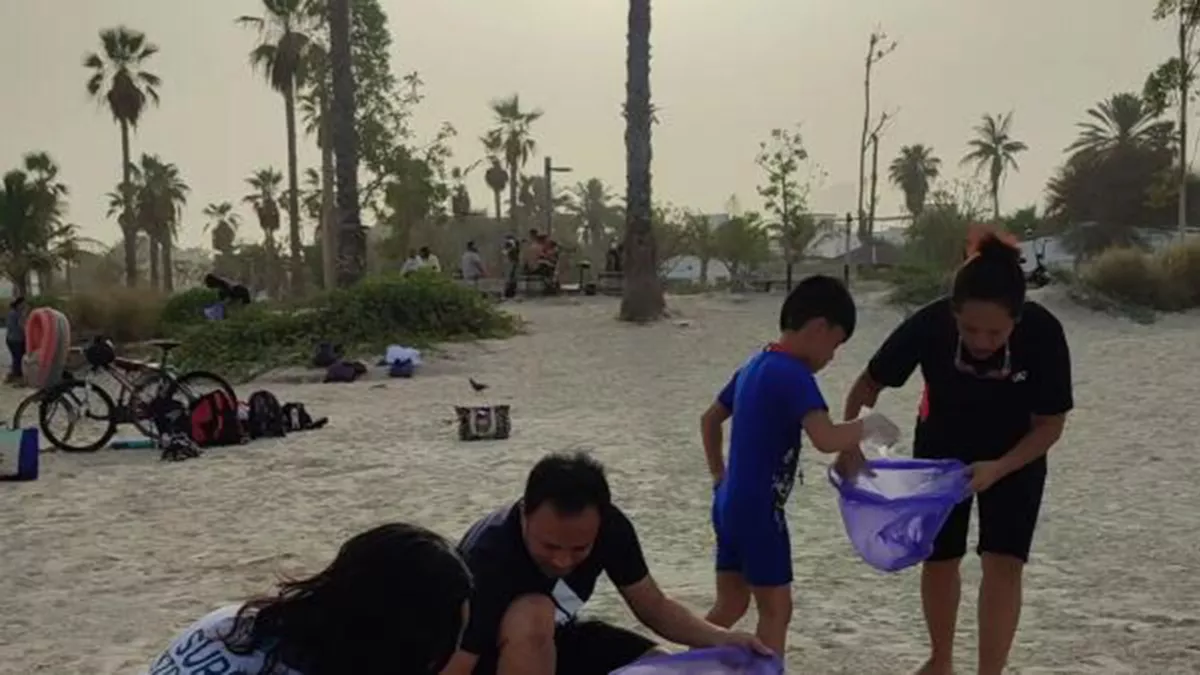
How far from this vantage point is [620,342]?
20094 millimetres

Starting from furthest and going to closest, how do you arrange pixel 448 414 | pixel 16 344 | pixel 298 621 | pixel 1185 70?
pixel 16 344 < pixel 448 414 < pixel 1185 70 < pixel 298 621

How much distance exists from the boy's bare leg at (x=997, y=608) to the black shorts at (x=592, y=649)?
1252 mm

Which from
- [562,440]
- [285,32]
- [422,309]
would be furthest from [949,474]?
[285,32]

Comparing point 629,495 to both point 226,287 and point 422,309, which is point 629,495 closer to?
point 422,309

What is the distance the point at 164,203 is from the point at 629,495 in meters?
58.9

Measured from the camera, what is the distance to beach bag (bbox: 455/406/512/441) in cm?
1095

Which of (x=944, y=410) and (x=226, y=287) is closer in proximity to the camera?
(x=944, y=410)

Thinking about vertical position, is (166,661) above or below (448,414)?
above

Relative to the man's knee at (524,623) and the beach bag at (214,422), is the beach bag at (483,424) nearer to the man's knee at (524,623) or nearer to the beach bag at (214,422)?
the beach bag at (214,422)

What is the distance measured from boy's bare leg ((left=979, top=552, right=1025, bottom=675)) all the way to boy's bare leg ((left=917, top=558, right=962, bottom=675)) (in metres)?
0.15

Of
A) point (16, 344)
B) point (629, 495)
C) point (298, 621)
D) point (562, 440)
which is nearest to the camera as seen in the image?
point (298, 621)

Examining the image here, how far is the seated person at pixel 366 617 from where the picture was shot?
7.13ft

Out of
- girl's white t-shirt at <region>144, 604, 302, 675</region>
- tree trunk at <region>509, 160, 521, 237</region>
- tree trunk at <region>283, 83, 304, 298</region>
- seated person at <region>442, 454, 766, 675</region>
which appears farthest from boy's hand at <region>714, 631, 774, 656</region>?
tree trunk at <region>509, 160, 521, 237</region>

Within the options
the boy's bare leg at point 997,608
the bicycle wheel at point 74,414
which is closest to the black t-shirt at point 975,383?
the boy's bare leg at point 997,608
